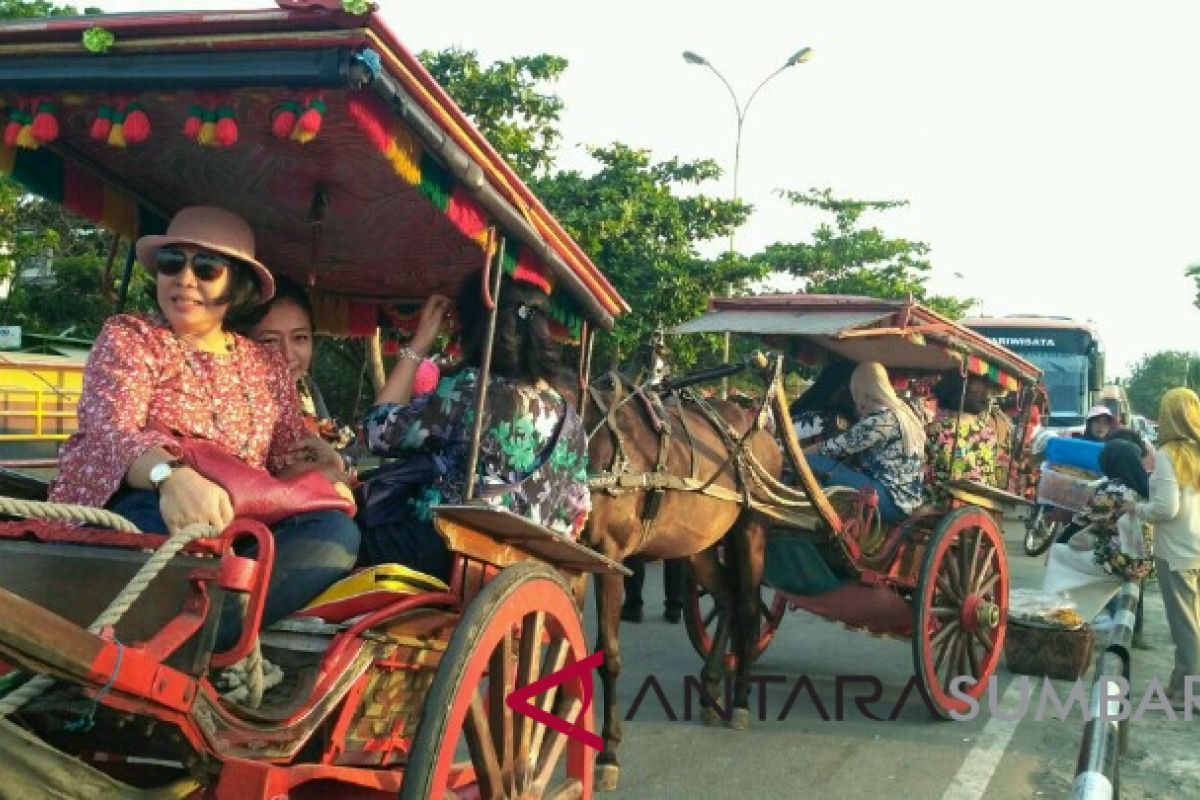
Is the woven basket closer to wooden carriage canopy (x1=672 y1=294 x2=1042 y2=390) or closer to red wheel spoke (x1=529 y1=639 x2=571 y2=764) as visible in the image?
wooden carriage canopy (x1=672 y1=294 x2=1042 y2=390)

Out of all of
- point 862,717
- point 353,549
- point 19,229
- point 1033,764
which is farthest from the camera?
point 19,229

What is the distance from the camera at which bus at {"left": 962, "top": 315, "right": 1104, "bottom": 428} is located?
2092 cm

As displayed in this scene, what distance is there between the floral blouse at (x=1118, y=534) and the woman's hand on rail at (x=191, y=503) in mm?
6792

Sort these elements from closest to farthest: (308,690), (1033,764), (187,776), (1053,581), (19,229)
→ 1. (187,776)
2. (308,690)
3. (1033,764)
4. (1053,581)
5. (19,229)

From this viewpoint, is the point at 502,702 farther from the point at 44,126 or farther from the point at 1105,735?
the point at 1105,735

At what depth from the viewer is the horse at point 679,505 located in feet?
17.7

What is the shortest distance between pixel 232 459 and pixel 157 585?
1.42ft

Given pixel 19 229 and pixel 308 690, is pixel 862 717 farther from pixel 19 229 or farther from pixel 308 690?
pixel 19 229

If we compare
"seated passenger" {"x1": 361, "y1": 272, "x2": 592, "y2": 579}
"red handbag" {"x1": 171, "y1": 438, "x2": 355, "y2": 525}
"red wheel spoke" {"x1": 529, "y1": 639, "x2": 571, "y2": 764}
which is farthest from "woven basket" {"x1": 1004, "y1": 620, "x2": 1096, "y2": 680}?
"red handbag" {"x1": 171, "y1": 438, "x2": 355, "y2": 525}

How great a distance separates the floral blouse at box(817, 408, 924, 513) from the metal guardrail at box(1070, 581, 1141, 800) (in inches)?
53.3

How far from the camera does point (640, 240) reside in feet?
59.8

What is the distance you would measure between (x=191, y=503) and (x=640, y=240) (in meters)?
15.9

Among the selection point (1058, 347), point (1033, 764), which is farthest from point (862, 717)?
point (1058, 347)

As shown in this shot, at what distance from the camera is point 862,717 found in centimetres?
660
